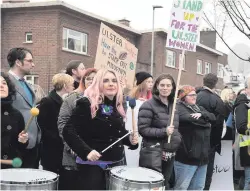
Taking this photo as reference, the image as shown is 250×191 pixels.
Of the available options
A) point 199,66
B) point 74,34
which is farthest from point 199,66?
point 74,34

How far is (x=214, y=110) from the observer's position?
5324 mm

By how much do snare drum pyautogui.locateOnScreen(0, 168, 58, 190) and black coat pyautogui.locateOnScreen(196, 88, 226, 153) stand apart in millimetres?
2985

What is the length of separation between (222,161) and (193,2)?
2.34m

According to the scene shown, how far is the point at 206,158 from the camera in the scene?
477 centimetres

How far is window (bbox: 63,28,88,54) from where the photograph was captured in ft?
60.4

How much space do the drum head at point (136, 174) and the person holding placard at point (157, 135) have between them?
2.91 feet

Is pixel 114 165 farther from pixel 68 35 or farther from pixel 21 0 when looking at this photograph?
pixel 21 0

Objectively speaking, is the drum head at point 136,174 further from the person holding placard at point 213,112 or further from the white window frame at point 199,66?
the white window frame at point 199,66

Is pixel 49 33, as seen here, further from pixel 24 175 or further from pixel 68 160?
pixel 24 175

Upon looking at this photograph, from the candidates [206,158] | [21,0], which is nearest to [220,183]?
[206,158]

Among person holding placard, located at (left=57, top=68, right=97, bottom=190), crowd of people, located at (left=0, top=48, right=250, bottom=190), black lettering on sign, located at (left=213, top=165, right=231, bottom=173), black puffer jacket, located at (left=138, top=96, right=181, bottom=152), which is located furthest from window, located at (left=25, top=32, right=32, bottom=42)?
black puffer jacket, located at (left=138, top=96, right=181, bottom=152)

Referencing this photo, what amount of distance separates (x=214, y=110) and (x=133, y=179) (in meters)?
2.70

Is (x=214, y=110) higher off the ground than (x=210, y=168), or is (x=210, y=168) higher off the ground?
(x=214, y=110)

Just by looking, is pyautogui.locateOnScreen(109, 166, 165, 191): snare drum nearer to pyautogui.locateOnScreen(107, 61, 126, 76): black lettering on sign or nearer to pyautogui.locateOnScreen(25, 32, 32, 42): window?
pyautogui.locateOnScreen(107, 61, 126, 76): black lettering on sign
